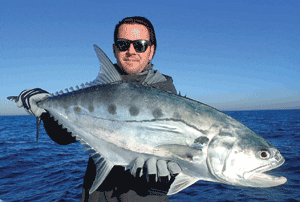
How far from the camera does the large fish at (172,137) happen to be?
2.21 metres

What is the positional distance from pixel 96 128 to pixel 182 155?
108 centimetres

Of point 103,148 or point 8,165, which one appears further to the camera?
point 8,165

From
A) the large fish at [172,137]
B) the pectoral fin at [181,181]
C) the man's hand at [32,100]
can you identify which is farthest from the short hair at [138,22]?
the pectoral fin at [181,181]

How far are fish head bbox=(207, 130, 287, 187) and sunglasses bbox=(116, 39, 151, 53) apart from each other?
166cm

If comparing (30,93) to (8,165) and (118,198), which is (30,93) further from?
(8,165)

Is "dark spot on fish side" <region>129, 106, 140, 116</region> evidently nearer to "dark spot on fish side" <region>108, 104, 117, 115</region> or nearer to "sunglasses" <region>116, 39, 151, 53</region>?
"dark spot on fish side" <region>108, 104, 117, 115</region>

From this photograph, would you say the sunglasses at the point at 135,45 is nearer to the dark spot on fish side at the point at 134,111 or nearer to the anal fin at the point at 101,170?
the dark spot on fish side at the point at 134,111

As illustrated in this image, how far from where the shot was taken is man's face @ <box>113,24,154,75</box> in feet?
10.1

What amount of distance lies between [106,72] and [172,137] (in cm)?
115

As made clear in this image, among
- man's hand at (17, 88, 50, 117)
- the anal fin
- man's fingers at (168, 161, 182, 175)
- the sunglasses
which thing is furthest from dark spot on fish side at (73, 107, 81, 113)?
man's fingers at (168, 161, 182, 175)

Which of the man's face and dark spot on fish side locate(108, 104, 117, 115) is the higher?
the man's face

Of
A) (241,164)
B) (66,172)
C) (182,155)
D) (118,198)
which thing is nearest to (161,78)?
(182,155)

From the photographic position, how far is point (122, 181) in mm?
2785

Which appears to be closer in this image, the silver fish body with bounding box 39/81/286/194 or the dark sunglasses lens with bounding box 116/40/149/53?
the silver fish body with bounding box 39/81/286/194
